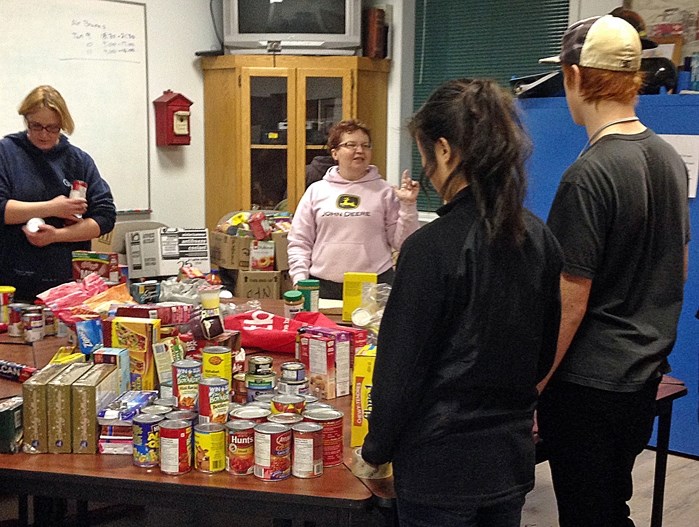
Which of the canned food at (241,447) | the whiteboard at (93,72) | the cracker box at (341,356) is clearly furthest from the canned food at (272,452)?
the whiteboard at (93,72)

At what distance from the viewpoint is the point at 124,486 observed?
157 centimetres

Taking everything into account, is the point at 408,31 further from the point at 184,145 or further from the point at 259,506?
the point at 259,506

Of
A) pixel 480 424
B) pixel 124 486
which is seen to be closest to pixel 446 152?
pixel 480 424

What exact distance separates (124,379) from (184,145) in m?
3.74

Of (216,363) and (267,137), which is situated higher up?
(267,137)

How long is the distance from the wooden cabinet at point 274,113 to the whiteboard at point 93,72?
0.51m

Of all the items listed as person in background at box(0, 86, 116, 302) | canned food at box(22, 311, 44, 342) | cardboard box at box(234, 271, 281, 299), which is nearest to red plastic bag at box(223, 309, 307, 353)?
canned food at box(22, 311, 44, 342)

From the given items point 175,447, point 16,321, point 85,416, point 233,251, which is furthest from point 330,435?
point 233,251

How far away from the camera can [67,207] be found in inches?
118

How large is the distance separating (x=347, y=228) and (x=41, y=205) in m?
1.19

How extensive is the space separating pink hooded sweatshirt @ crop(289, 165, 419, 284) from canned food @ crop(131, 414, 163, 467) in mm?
1664

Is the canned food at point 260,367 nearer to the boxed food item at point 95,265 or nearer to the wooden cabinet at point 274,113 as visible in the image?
the boxed food item at point 95,265

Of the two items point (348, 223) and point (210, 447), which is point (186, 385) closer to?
point (210, 447)

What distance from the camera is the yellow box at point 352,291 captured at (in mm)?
2709
